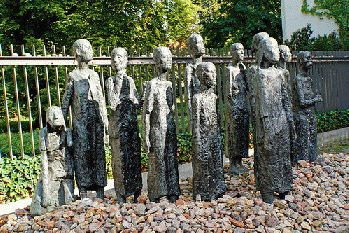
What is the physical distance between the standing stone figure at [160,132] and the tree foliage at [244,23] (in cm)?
1442

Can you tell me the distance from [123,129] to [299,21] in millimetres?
14641

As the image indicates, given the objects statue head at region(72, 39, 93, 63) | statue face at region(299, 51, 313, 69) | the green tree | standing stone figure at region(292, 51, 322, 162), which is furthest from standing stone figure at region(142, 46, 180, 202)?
the green tree

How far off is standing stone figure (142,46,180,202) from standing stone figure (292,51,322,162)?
126 inches

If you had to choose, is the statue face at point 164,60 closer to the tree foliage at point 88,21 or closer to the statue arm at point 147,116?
the statue arm at point 147,116

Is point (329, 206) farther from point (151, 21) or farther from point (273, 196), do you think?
point (151, 21)

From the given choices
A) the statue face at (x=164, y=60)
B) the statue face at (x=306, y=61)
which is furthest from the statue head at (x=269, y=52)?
the statue face at (x=306, y=61)

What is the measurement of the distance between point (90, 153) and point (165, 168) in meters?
1.17

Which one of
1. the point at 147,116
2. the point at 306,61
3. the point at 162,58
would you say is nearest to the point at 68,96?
the point at 147,116

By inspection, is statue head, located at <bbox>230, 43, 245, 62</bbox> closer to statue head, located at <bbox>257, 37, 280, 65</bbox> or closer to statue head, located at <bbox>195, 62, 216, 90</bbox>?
statue head, located at <bbox>257, 37, 280, 65</bbox>

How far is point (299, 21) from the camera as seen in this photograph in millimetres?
17000

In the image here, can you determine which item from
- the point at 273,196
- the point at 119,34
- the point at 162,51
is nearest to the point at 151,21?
the point at 119,34

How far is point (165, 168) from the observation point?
5.08 m

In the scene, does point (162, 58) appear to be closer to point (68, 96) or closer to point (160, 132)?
point (160, 132)

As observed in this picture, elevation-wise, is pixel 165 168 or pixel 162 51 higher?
pixel 162 51
